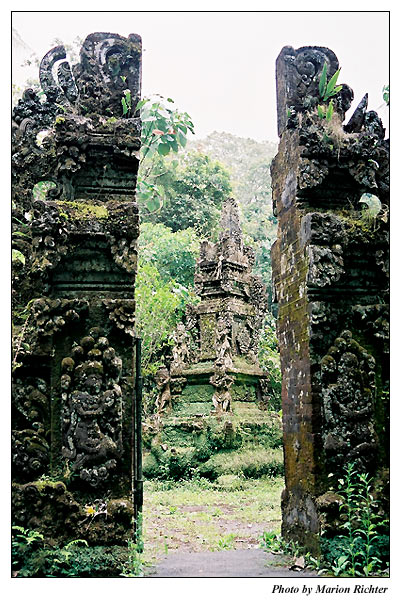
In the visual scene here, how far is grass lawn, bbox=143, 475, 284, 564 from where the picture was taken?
293 inches

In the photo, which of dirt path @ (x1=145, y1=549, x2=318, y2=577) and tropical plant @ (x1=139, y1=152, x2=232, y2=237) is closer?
dirt path @ (x1=145, y1=549, x2=318, y2=577)

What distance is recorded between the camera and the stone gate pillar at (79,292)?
5434 millimetres

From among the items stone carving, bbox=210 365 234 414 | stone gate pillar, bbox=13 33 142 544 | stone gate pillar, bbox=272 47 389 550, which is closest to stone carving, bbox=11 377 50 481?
stone gate pillar, bbox=13 33 142 544

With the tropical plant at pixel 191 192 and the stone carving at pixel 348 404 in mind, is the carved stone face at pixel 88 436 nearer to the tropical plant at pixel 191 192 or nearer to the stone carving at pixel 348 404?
the stone carving at pixel 348 404

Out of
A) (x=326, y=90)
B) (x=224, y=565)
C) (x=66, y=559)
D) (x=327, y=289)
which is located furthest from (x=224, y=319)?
(x=66, y=559)

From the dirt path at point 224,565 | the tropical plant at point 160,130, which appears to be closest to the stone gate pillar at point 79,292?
the dirt path at point 224,565

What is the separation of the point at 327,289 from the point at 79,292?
2384 millimetres

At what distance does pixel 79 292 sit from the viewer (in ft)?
19.3

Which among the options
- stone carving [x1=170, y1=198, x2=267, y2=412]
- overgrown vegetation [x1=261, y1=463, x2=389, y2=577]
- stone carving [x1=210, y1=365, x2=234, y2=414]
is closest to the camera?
overgrown vegetation [x1=261, y1=463, x2=389, y2=577]

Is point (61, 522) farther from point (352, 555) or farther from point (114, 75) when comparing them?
point (114, 75)

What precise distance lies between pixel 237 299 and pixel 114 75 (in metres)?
10.6

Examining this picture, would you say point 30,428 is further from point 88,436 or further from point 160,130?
point 160,130

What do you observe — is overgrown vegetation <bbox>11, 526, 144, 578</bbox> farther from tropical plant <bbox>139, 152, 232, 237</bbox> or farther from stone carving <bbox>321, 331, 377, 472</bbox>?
tropical plant <bbox>139, 152, 232, 237</bbox>

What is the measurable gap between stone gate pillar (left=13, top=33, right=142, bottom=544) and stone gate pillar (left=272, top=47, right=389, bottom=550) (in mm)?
1695
